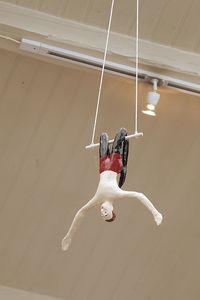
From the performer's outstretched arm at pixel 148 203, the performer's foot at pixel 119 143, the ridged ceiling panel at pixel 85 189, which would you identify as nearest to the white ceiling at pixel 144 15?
the ridged ceiling panel at pixel 85 189

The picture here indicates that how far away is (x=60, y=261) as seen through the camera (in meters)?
5.61

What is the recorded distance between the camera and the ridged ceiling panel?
456 centimetres

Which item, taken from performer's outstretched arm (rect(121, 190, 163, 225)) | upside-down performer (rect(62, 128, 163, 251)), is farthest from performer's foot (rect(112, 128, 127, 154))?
performer's outstretched arm (rect(121, 190, 163, 225))

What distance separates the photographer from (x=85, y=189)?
5062mm

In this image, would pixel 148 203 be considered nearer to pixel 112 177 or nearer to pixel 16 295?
pixel 112 177

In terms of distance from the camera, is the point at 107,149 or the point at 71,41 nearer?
the point at 107,149

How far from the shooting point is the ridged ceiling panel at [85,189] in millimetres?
4562

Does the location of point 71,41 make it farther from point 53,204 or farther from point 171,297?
point 171,297

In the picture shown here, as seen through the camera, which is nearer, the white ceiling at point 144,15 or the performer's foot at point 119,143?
the performer's foot at point 119,143

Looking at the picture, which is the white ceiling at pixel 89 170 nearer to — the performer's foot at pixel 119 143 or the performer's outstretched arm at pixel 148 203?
the performer's foot at pixel 119 143

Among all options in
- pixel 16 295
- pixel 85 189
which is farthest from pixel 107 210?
pixel 16 295

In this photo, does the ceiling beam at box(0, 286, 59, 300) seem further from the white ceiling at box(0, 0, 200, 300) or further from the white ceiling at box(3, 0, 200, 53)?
the white ceiling at box(3, 0, 200, 53)

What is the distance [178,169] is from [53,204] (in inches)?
38.6

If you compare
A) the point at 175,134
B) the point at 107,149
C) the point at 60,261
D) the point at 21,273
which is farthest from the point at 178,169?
the point at 107,149
